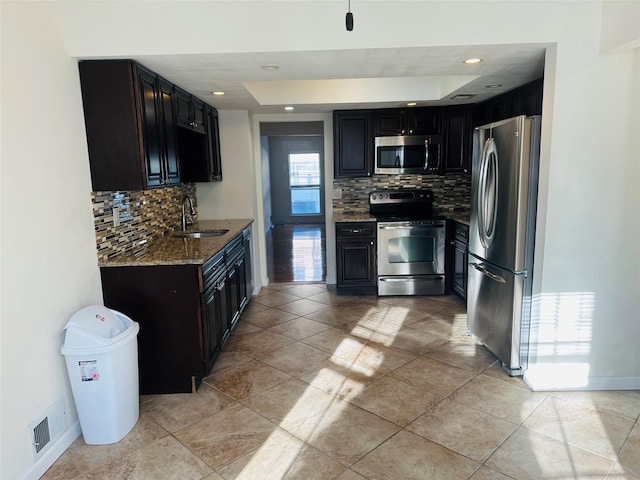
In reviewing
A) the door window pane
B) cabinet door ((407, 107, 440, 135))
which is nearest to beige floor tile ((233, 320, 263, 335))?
cabinet door ((407, 107, 440, 135))

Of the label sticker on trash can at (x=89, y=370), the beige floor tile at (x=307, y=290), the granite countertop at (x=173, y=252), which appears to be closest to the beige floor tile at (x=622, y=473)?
the granite countertop at (x=173, y=252)

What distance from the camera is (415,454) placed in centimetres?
230

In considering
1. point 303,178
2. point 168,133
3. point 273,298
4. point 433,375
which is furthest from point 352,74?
point 303,178

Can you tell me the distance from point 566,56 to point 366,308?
116 inches

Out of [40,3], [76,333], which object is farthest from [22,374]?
[40,3]

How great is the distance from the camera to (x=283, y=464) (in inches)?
88.4

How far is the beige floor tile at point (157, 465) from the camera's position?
2.18 metres

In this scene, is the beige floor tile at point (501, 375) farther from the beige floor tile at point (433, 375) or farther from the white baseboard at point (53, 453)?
the white baseboard at point (53, 453)

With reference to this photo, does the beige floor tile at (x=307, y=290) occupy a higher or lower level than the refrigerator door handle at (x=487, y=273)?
lower

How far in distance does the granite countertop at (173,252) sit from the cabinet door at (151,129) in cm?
49

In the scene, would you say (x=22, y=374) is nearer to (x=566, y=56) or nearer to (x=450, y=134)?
(x=566, y=56)

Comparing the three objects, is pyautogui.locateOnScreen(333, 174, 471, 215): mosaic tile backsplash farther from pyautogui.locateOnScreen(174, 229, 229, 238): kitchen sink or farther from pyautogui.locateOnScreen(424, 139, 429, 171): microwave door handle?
pyautogui.locateOnScreen(174, 229, 229, 238): kitchen sink

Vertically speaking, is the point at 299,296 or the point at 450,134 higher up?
the point at 450,134

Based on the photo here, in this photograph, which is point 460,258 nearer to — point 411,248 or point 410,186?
point 411,248
